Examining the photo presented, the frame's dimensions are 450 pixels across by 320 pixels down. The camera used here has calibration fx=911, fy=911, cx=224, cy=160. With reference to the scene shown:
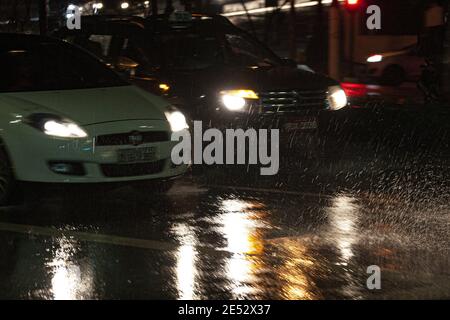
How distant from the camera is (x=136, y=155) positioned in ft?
28.6

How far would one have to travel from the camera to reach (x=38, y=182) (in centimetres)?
845

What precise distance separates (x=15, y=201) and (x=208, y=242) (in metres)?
2.24

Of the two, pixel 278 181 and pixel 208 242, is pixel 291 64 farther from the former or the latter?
pixel 208 242

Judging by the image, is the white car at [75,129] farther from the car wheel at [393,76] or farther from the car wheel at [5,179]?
the car wheel at [393,76]

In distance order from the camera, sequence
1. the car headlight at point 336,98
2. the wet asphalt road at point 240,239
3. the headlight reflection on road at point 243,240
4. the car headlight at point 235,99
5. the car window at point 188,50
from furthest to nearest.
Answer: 1. the car window at point 188,50
2. the car headlight at point 336,98
3. the car headlight at point 235,99
4. the headlight reflection on road at point 243,240
5. the wet asphalt road at point 240,239

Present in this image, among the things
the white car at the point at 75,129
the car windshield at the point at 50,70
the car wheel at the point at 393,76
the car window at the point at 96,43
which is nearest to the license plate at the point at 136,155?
the white car at the point at 75,129

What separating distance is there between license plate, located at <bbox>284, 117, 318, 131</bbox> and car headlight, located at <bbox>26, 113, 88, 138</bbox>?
4.04 meters

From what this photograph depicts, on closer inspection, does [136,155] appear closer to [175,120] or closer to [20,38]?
[175,120]

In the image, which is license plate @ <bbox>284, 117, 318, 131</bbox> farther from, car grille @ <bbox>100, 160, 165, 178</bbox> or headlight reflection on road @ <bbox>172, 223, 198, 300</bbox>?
headlight reflection on road @ <bbox>172, 223, 198, 300</bbox>

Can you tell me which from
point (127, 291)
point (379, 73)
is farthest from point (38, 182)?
point (379, 73)

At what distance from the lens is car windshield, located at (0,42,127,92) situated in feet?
30.2

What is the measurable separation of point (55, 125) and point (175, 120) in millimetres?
1392

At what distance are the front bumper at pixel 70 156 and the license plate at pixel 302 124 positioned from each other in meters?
3.57

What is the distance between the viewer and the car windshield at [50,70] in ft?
30.2
